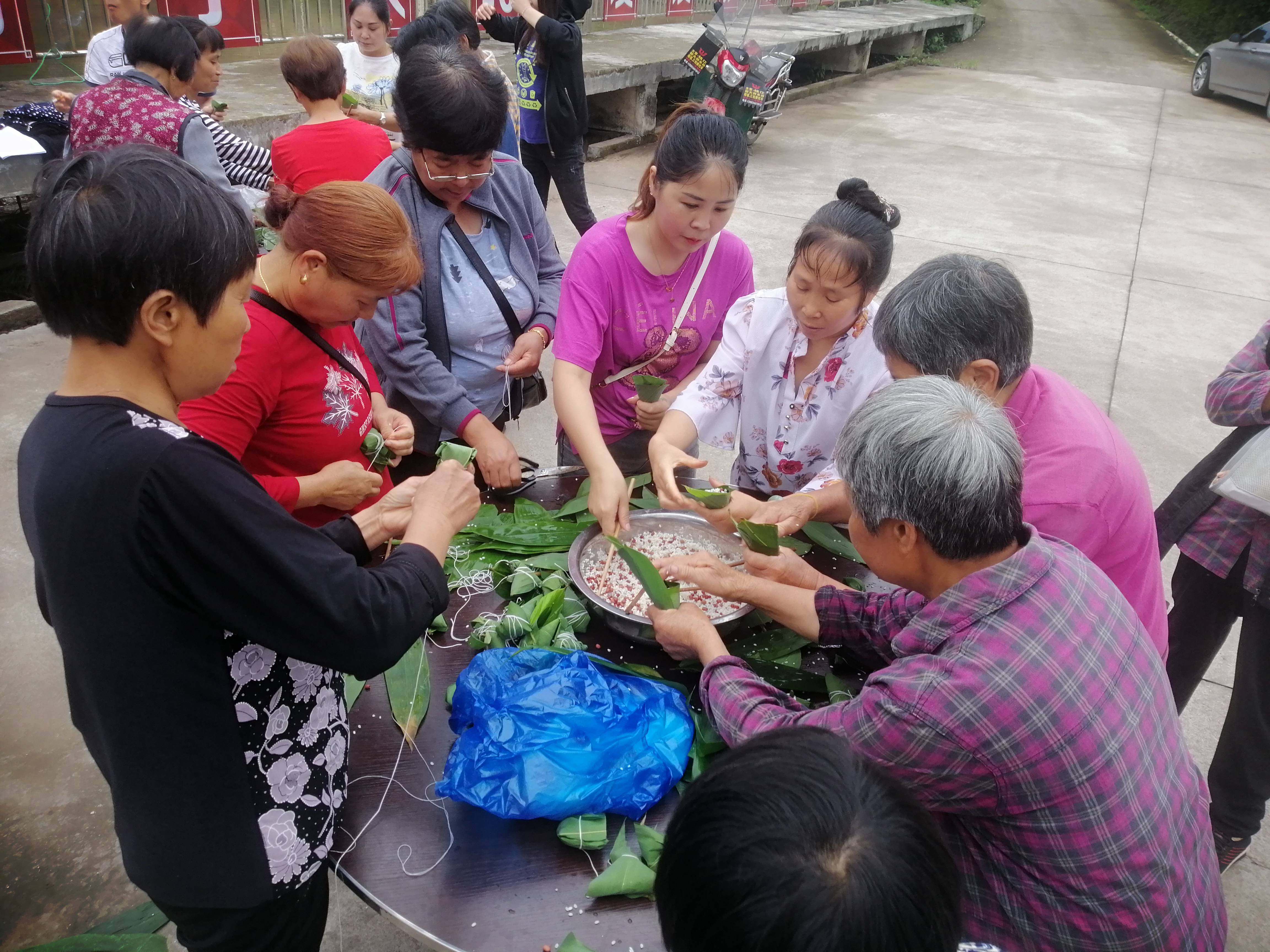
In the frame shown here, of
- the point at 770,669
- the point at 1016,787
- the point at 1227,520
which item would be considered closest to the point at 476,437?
the point at 770,669

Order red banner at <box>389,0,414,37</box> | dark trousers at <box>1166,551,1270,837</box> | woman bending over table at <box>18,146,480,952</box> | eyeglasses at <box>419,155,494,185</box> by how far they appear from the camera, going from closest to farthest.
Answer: woman bending over table at <box>18,146,480,952</box> < dark trousers at <box>1166,551,1270,837</box> < eyeglasses at <box>419,155,494,185</box> < red banner at <box>389,0,414,37</box>

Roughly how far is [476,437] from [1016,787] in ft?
5.14

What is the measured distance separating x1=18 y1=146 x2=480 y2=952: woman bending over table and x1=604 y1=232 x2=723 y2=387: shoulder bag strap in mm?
1360

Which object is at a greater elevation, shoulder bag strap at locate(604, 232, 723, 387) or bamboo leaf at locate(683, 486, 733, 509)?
shoulder bag strap at locate(604, 232, 723, 387)

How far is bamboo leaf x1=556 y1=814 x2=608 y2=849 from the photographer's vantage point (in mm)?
1330

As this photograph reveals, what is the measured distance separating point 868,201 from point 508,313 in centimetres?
105

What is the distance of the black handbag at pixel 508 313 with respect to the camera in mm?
2410

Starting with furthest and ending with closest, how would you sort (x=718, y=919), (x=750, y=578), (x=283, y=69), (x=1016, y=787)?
(x=283, y=69) → (x=750, y=578) → (x=1016, y=787) → (x=718, y=919)

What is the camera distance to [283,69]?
3.70m

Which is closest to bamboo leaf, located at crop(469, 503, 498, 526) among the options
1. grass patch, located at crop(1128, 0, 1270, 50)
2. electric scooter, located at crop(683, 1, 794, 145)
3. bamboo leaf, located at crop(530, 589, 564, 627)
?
bamboo leaf, located at crop(530, 589, 564, 627)

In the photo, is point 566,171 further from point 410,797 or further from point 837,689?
point 410,797

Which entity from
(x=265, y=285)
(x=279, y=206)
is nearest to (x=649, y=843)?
(x=265, y=285)

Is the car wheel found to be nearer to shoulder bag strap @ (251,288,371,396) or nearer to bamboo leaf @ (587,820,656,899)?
shoulder bag strap @ (251,288,371,396)

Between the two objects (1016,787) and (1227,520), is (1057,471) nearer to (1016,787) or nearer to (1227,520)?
(1016,787)
